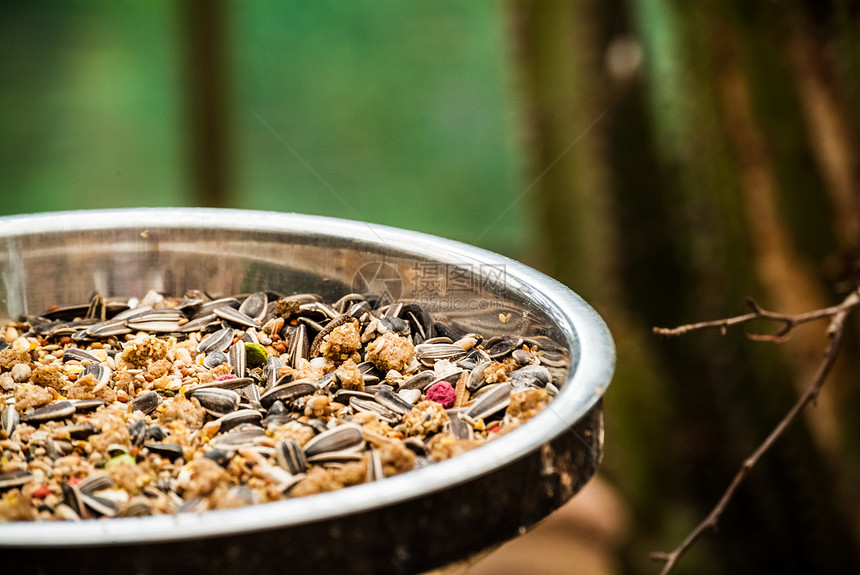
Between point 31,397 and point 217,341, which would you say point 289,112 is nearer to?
point 217,341

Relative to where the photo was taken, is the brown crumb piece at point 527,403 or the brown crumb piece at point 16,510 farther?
the brown crumb piece at point 527,403

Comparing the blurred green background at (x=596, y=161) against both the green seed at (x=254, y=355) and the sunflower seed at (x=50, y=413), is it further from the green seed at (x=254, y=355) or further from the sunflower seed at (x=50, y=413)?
the sunflower seed at (x=50, y=413)

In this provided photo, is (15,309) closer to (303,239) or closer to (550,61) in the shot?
(303,239)

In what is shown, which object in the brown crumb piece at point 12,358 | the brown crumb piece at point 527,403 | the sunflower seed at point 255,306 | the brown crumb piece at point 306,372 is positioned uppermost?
the sunflower seed at point 255,306

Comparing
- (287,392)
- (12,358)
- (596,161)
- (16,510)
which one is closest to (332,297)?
(287,392)

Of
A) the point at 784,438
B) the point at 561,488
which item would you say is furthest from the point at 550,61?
the point at 561,488

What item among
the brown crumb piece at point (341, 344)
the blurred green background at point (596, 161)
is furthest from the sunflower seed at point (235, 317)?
the blurred green background at point (596, 161)

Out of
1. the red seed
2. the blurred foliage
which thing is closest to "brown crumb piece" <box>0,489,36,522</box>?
the red seed
